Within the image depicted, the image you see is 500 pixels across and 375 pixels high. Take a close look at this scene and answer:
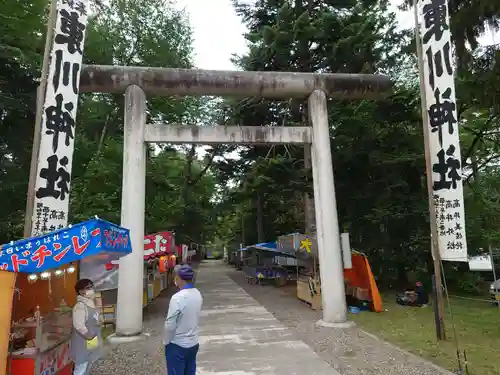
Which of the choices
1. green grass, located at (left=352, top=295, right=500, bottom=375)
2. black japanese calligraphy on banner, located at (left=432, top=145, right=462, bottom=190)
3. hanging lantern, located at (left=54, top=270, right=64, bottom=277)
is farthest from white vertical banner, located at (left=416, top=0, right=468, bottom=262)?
hanging lantern, located at (left=54, top=270, right=64, bottom=277)

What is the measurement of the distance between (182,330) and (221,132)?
21.9 ft

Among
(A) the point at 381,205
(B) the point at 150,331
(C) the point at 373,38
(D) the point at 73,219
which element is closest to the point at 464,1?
(C) the point at 373,38

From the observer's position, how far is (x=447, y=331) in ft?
27.7

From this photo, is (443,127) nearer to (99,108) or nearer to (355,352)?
(355,352)

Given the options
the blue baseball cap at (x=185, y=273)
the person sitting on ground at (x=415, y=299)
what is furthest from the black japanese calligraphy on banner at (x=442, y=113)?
the blue baseball cap at (x=185, y=273)

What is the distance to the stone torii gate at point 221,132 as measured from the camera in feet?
29.5

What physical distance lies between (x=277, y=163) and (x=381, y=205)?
13.7ft

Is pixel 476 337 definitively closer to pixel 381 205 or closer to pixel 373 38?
pixel 381 205

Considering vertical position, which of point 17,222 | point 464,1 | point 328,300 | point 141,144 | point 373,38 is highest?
point 373,38

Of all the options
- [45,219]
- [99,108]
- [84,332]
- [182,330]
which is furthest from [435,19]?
[99,108]

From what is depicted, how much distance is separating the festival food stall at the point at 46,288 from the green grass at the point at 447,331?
547cm

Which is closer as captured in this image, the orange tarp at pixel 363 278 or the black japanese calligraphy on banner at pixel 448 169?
the black japanese calligraphy on banner at pixel 448 169

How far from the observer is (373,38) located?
14883 millimetres

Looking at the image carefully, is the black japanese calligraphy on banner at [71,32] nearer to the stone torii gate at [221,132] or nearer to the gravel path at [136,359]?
the stone torii gate at [221,132]
